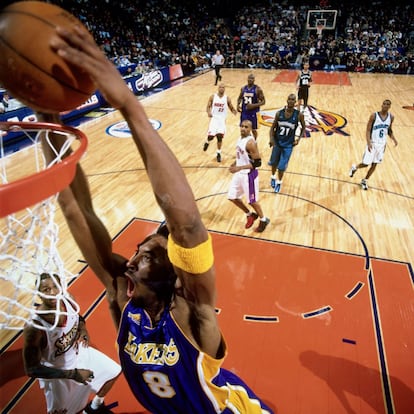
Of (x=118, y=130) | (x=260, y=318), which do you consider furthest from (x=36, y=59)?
(x=118, y=130)

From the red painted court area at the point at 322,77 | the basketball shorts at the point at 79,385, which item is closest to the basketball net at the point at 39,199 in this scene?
the basketball shorts at the point at 79,385

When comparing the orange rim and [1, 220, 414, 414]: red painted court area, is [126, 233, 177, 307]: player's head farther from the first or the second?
[1, 220, 414, 414]: red painted court area

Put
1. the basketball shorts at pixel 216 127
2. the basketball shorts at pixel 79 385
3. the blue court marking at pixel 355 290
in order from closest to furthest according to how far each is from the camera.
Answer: the basketball shorts at pixel 79 385 < the blue court marking at pixel 355 290 < the basketball shorts at pixel 216 127

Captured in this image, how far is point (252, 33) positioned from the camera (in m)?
25.8

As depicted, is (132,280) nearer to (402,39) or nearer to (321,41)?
(321,41)

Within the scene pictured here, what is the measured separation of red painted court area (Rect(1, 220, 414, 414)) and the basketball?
2.62 meters

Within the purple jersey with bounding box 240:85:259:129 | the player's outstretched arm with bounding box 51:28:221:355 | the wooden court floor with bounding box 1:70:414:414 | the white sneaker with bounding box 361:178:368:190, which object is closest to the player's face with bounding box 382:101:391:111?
the white sneaker with bounding box 361:178:368:190

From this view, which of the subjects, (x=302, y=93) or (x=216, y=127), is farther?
(x=302, y=93)

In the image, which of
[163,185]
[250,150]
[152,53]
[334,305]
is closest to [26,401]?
[163,185]

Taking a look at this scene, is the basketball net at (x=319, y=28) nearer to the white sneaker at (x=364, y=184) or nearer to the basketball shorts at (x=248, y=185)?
the white sneaker at (x=364, y=184)

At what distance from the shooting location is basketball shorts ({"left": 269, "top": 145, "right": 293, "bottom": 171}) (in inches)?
237

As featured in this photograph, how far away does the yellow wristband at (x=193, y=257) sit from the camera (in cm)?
107

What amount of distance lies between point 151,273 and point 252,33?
28.0 meters

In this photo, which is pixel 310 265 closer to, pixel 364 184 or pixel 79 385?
pixel 364 184
